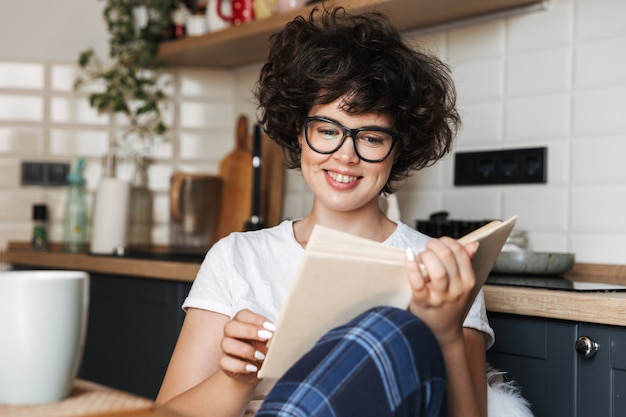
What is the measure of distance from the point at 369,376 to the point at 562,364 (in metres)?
0.75

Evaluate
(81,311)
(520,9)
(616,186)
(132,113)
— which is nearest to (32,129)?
(132,113)

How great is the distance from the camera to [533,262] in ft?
6.08

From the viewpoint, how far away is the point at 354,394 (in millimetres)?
888

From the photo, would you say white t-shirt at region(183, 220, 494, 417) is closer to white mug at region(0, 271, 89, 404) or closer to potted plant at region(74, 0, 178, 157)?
white mug at region(0, 271, 89, 404)

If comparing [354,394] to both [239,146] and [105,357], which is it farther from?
[239,146]

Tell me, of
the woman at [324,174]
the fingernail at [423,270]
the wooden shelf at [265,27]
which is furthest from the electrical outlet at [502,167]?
the fingernail at [423,270]

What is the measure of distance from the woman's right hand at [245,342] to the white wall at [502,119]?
1.12 meters

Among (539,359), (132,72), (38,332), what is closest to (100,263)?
(132,72)

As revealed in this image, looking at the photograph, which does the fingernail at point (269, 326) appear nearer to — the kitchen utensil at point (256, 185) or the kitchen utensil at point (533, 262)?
the kitchen utensil at point (533, 262)

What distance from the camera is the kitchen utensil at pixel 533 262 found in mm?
1851

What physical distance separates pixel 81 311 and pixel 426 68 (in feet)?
2.99

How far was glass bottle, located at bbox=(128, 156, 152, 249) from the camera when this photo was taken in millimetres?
2928

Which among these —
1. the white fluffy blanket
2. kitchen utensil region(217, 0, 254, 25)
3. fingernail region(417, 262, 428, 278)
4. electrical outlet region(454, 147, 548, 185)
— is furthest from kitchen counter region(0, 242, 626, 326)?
kitchen utensil region(217, 0, 254, 25)

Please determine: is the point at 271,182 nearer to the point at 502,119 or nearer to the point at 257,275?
the point at 502,119
